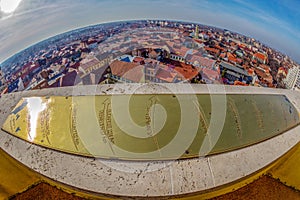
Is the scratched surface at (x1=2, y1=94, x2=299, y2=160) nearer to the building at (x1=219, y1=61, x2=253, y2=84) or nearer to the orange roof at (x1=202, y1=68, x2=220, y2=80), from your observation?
the building at (x1=219, y1=61, x2=253, y2=84)

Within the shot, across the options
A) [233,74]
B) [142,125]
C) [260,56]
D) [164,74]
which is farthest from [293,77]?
[142,125]

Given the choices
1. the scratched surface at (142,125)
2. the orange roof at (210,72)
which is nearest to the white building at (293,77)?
the orange roof at (210,72)

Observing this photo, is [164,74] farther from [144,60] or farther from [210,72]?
[210,72]

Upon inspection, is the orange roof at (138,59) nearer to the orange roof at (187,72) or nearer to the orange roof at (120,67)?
the orange roof at (120,67)

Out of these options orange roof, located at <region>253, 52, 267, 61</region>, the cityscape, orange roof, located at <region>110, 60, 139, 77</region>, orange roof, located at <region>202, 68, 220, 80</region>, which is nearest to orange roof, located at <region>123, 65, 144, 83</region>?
the cityscape

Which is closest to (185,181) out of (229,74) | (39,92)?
(39,92)

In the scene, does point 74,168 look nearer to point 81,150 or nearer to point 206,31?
point 81,150

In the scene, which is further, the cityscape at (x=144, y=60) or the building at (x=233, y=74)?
the building at (x=233, y=74)
